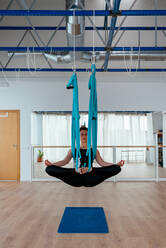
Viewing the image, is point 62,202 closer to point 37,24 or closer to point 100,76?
point 37,24

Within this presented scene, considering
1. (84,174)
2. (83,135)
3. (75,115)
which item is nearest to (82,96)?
(83,135)

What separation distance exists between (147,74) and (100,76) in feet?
4.96

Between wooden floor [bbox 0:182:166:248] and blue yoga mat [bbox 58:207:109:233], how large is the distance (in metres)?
0.11

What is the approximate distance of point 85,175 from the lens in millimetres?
3443

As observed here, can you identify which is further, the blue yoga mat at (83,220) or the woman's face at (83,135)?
the woman's face at (83,135)

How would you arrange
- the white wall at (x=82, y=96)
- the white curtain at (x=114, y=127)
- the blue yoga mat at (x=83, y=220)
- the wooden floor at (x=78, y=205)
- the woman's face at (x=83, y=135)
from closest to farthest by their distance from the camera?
the wooden floor at (x=78, y=205) → the blue yoga mat at (x=83, y=220) → the woman's face at (x=83, y=135) → the white wall at (x=82, y=96) → the white curtain at (x=114, y=127)

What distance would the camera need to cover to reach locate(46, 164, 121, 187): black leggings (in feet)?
11.2

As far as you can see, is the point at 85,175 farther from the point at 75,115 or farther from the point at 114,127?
the point at 114,127

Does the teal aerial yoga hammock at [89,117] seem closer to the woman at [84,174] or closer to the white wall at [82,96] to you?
the woman at [84,174]

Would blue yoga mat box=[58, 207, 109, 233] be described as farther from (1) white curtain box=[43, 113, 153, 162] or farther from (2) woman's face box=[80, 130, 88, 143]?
(1) white curtain box=[43, 113, 153, 162]

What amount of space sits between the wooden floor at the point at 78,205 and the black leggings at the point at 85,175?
0.66m

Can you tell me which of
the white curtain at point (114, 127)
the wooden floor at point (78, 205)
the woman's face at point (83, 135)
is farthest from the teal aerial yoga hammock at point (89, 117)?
the white curtain at point (114, 127)

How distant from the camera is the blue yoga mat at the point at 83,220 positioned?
11.0ft

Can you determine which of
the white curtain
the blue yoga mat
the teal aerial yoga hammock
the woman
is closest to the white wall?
the white curtain
